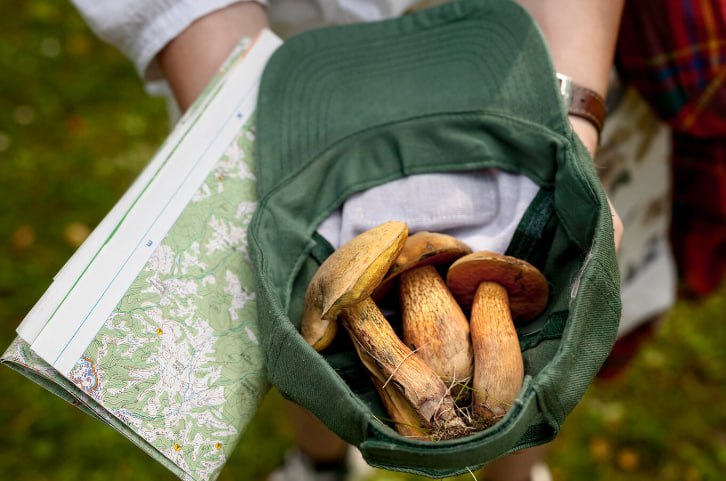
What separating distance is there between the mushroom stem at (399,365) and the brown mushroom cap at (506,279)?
131mm

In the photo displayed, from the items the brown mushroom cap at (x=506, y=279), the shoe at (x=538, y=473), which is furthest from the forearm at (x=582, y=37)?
the shoe at (x=538, y=473)

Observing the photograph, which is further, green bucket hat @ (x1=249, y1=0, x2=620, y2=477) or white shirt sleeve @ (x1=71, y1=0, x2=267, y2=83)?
white shirt sleeve @ (x1=71, y1=0, x2=267, y2=83)

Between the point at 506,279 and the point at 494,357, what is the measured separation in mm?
137

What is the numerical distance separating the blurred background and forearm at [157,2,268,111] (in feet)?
3.93

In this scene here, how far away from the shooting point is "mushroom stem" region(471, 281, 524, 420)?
0.87m

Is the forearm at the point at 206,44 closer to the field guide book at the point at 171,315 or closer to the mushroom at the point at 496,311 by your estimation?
the field guide book at the point at 171,315

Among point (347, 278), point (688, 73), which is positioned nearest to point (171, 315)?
point (347, 278)

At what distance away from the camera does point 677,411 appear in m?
2.14

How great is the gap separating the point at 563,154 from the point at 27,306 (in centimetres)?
192

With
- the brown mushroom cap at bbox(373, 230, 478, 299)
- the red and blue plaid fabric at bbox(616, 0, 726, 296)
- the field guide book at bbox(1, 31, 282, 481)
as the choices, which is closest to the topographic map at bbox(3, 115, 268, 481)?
the field guide book at bbox(1, 31, 282, 481)

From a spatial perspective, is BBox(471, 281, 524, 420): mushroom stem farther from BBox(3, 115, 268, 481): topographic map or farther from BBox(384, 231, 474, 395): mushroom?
BBox(3, 115, 268, 481): topographic map

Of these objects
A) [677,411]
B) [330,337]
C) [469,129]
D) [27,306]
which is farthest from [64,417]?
[677,411]

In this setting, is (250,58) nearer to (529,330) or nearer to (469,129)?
(469,129)

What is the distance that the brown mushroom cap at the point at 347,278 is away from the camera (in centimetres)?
89
